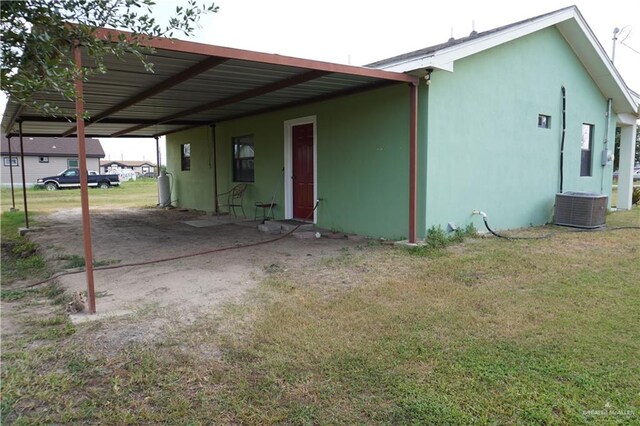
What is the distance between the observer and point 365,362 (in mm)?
3053

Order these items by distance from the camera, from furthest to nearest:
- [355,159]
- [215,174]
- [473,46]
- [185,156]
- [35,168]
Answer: [35,168], [185,156], [215,174], [355,159], [473,46]

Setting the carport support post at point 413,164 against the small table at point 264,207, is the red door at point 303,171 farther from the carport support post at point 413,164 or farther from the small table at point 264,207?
the carport support post at point 413,164

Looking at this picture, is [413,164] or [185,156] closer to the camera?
[413,164]

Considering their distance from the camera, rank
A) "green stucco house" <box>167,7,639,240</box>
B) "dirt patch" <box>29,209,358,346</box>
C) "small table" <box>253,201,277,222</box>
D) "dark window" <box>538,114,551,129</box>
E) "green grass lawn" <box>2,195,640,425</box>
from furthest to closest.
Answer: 1. "small table" <box>253,201,277,222</box>
2. "dark window" <box>538,114,551,129</box>
3. "green stucco house" <box>167,7,639,240</box>
4. "dirt patch" <box>29,209,358,346</box>
5. "green grass lawn" <box>2,195,640,425</box>

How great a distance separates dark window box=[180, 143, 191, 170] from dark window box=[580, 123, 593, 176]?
1140cm

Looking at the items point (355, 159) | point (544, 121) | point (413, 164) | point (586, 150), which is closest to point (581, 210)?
point (544, 121)

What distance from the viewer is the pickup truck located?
29.3m

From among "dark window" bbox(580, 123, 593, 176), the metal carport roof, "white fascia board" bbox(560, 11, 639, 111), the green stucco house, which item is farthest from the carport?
"dark window" bbox(580, 123, 593, 176)

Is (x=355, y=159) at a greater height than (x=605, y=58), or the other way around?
(x=605, y=58)

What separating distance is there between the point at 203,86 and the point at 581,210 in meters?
7.63

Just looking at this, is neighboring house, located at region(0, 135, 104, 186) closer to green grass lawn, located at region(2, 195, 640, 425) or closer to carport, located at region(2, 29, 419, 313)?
carport, located at region(2, 29, 419, 313)

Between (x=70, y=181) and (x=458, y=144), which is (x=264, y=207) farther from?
(x=70, y=181)

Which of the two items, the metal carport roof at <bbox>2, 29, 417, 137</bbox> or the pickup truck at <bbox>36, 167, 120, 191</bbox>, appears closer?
the metal carport roof at <bbox>2, 29, 417, 137</bbox>

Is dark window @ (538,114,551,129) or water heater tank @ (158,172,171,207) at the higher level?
dark window @ (538,114,551,129)
